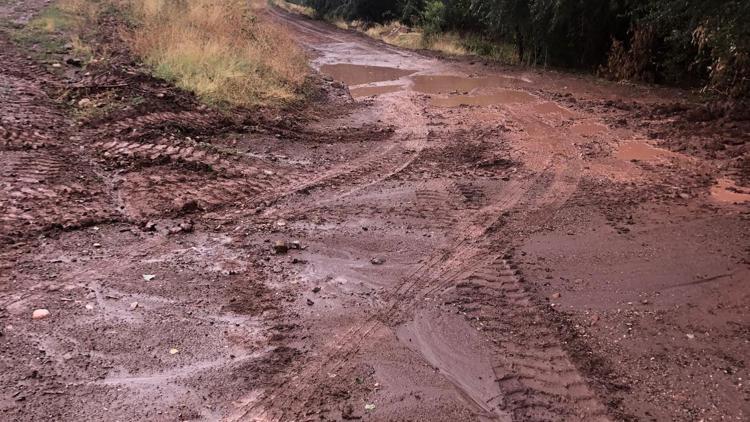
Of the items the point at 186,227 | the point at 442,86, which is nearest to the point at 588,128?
the point at 442,86

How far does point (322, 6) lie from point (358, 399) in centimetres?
2941

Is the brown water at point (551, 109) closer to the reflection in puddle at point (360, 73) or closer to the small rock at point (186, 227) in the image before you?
the reflection in puddle at point (360, 73)

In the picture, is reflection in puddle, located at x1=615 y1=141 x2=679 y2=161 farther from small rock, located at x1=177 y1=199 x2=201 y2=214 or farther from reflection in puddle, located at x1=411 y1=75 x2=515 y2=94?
small rock, located at x1=177 y1=199 x2=201 y2=214

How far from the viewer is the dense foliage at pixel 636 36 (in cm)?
917

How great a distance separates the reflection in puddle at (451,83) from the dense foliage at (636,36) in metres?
2.09

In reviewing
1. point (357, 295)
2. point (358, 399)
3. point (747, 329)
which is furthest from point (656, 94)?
point (358, 399)

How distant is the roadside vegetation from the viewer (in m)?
9.73

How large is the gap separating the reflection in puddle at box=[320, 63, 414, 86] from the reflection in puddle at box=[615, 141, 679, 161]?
7315 mm

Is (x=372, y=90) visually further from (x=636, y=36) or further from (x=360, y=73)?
(x=636, y=36)

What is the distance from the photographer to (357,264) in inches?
195

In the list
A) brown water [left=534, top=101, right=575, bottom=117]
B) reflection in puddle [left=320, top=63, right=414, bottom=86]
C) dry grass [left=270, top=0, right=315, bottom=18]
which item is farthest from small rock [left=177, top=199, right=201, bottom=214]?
dry grass [left=270, top=0, right=315, bottom=18]

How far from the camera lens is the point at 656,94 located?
38.6ft

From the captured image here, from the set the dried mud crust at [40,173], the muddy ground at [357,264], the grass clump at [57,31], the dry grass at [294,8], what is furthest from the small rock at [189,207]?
the dry grass at [294,8]

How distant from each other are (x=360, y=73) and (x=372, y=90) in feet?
8.25
